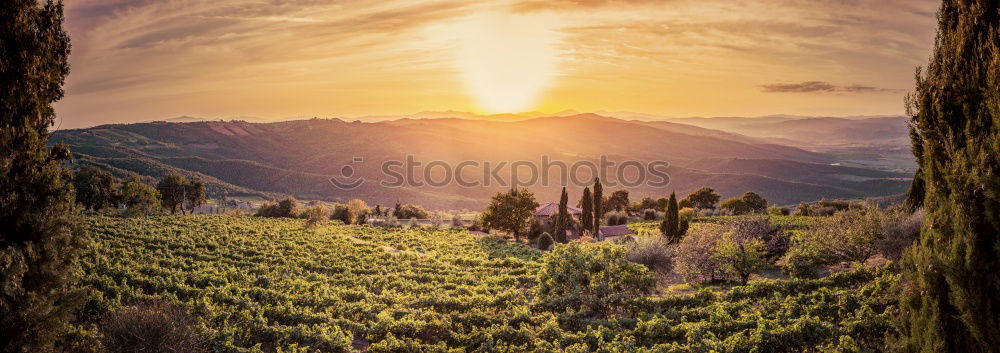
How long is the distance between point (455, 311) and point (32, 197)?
438 inches

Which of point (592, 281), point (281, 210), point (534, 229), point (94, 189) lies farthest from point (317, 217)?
point (592, 281)

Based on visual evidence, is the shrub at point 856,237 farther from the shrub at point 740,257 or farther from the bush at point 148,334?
the bush at point 148,334

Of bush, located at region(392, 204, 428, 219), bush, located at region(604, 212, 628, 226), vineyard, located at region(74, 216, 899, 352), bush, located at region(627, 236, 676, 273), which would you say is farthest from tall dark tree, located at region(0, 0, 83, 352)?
bush, located at region(392, 204, 428, 219)

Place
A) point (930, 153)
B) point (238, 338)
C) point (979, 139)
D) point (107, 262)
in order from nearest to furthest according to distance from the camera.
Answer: point (979, 139) < point (930, 153) < point (238, 338) < point (107, 262)

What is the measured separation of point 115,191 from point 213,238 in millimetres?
34316

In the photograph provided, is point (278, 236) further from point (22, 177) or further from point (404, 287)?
Result: point (22, 177)

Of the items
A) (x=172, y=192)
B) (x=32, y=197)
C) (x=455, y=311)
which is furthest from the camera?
(x=172, y=192)

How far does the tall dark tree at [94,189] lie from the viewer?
5484cm

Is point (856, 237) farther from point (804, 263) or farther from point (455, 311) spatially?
point (455, 311)

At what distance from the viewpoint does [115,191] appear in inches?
2325

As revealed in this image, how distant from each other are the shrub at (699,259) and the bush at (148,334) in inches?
695

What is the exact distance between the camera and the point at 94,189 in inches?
2192

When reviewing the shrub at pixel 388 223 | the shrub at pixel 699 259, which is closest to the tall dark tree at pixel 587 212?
the shrub at pixel 699 259

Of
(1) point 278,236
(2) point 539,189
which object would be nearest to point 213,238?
(1) point 278,236
